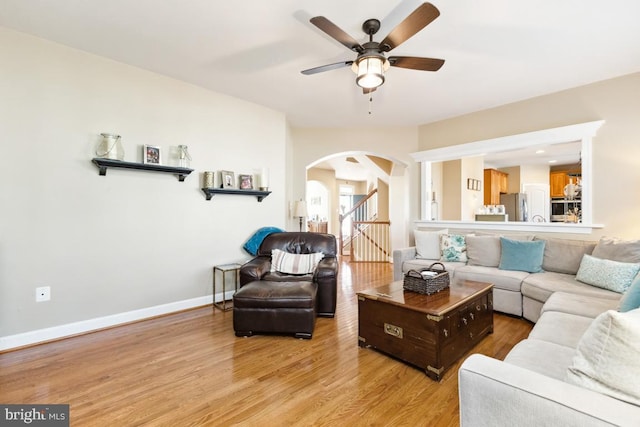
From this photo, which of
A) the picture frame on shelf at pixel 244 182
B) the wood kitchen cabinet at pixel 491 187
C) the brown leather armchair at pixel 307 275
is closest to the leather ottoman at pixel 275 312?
the brown leather armchair at pixel 307 275

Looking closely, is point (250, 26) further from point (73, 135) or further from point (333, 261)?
point (333, 261)

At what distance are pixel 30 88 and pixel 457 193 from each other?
6.41 m

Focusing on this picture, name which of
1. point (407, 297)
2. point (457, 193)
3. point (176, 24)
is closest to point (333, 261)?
point (407, 297)

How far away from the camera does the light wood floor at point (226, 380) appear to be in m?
1.66

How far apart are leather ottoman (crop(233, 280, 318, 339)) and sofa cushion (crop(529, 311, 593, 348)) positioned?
1656 millimetres

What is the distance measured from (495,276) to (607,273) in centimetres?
90

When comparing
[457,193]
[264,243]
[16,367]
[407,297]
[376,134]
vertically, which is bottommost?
[16,367]

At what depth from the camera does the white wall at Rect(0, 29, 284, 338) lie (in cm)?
Answer: 248

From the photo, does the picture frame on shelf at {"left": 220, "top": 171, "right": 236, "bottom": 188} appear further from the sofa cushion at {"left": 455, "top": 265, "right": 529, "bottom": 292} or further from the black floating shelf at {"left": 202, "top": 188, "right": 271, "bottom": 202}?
the sofa cushion at {"left": 455, "top": 265, "right": 529, "bottom": 292}

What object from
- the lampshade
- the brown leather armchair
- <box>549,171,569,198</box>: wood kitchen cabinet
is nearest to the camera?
the brown leather armchair

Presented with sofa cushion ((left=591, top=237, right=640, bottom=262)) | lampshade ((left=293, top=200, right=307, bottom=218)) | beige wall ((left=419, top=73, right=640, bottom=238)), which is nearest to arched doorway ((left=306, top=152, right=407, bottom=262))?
lampshade ((left=293, top=200, right=307, bottom=218))

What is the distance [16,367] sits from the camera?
7.09 feet

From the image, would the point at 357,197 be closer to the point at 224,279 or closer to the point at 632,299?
the point at 224,279

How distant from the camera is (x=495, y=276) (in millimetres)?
3207
